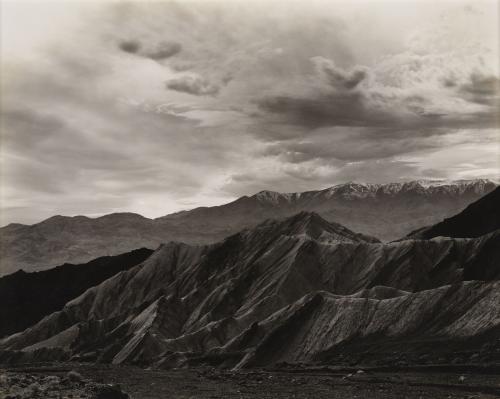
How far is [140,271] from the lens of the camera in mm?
173625

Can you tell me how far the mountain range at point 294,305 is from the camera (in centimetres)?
8869

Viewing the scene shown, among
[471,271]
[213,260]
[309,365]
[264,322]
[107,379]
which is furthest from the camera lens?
[213,260]

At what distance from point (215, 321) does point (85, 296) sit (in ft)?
204

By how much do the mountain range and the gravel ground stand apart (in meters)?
10.3

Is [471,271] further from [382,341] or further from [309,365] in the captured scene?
[309,365]

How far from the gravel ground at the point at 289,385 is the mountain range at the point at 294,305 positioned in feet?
33.8

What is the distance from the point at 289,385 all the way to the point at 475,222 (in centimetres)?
12553

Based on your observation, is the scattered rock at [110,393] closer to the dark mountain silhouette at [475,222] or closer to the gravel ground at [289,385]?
the gravel ground at [289,385]

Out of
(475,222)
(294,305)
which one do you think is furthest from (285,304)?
(475,222)

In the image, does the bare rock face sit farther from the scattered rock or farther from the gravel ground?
the scattered rock

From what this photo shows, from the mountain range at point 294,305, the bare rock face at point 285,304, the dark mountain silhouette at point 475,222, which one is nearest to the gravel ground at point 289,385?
the mountain range at point 294,305

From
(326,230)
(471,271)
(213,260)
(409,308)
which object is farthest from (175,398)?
(326,230)

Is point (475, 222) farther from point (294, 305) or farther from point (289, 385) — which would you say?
point (289, 385)

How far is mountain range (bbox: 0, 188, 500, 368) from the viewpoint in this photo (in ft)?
291
